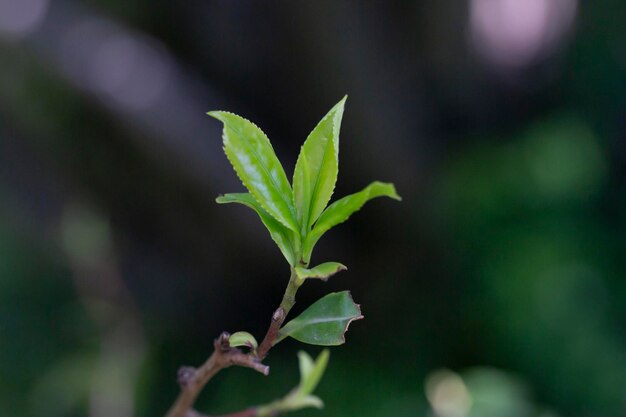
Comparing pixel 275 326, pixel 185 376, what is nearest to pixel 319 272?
pixel 275 326

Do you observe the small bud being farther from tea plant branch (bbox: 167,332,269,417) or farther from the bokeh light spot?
the bokeh light spot

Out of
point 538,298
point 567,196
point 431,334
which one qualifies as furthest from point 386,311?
point 567,196

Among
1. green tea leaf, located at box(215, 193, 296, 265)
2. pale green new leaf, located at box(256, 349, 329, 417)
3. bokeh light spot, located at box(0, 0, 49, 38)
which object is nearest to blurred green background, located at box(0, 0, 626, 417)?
bokeh light spot, located at box(0, 0, 49, 38)

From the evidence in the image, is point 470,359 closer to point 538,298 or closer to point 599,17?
point 538,298

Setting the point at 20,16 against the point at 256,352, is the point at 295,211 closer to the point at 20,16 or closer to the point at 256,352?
the point at 256,352

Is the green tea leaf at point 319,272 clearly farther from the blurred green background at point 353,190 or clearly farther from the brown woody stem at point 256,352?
the blurred green background at point 353,190

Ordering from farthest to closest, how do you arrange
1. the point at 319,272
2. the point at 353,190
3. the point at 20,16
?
the point at 353,190 < the point at 20,16 < the point at 319,272
